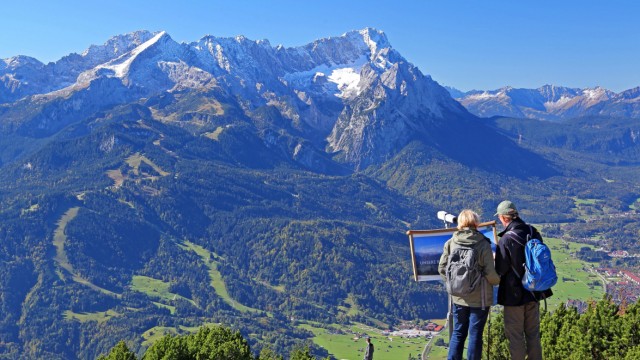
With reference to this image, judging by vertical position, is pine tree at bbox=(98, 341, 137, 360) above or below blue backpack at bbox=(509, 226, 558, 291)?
below

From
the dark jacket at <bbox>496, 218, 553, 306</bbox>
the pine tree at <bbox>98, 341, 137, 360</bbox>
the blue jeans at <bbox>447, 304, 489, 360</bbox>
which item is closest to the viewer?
the dark jacket at <bbox>496, 218, 553, 306</bbox>

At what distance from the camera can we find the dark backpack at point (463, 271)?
21.9 meters

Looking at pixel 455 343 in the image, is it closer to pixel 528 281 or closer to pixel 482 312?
pixel 482 312

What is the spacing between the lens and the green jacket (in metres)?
21.9

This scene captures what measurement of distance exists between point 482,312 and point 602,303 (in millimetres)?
18494

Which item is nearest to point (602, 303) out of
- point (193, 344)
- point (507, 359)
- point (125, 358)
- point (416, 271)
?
point (507, 359)

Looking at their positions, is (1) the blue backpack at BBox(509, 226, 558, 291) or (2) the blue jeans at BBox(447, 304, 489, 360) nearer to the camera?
(1) the blue backpack at BBox(509, 226, 558, 291)

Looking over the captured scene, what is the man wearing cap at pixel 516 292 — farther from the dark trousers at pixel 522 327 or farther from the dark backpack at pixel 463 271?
the dark backpack at pixel 463 271

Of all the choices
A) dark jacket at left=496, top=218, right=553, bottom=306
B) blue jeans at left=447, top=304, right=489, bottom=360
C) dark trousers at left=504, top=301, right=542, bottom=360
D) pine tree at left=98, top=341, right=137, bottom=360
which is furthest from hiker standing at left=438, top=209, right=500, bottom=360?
pine tree at left=98, top=341, right=137, bottom=360

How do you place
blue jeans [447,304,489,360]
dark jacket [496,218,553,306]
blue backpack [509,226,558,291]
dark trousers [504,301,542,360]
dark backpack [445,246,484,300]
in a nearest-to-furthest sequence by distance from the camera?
blue backpack [509,226,558,291], dark backpack [445,246,484,300], dark jacket [496,218,553,306], blue jeans [447,304,489,360], dark trousers [504,301,542,360]

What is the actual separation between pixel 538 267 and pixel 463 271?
8.06 feet

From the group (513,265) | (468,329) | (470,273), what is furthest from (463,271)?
(468,329)

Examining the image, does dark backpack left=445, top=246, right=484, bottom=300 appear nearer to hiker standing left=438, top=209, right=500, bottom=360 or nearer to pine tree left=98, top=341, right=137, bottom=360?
hiker standing left=438, top=209, right=500, bottom=360

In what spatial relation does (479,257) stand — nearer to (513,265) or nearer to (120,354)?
(513,265)
